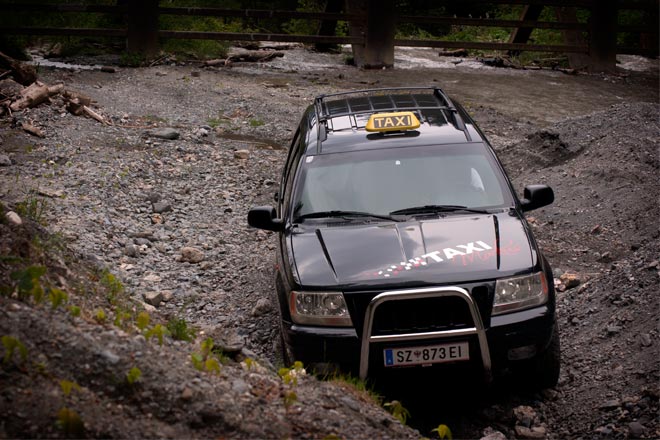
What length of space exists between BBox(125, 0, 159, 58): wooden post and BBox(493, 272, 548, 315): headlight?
14186mm

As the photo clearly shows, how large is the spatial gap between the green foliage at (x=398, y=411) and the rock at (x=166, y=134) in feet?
27.0

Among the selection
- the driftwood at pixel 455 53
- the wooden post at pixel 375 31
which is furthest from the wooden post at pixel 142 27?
the driftwood at pixel 455 53

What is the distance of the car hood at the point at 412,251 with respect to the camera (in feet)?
18.3

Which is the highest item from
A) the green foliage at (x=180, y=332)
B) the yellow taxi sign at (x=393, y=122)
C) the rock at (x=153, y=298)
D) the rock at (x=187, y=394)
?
the yellow taxi sign at (x=393, y=122)

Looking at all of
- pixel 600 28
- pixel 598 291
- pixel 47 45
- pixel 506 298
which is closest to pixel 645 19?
pixel 600 28

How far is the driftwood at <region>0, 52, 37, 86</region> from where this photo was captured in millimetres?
13555

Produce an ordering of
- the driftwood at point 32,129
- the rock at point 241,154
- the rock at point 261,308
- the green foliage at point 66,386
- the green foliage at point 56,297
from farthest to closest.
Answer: the rock at point 241,154, the driftwood at point 32,129, the rock at point 261,308, the green foliage at point 56,297, the green foliage at point 66,386

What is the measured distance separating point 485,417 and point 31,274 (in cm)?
301

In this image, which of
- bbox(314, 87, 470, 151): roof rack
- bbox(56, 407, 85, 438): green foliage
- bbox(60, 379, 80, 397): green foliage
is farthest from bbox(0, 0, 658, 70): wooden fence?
bbox(56, 407, 85, 438): green foliage

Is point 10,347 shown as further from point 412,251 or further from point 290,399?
point 412,251

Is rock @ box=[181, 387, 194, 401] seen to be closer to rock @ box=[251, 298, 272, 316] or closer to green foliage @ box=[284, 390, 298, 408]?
green foliage @ box=[284, 390, 298, 408]

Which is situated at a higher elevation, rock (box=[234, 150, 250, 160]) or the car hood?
the car hood

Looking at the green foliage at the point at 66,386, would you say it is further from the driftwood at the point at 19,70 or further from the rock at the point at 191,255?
the driftwood at the point at 19,70

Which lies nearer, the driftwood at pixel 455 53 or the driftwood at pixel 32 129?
the driftwood at pixel 32 129
